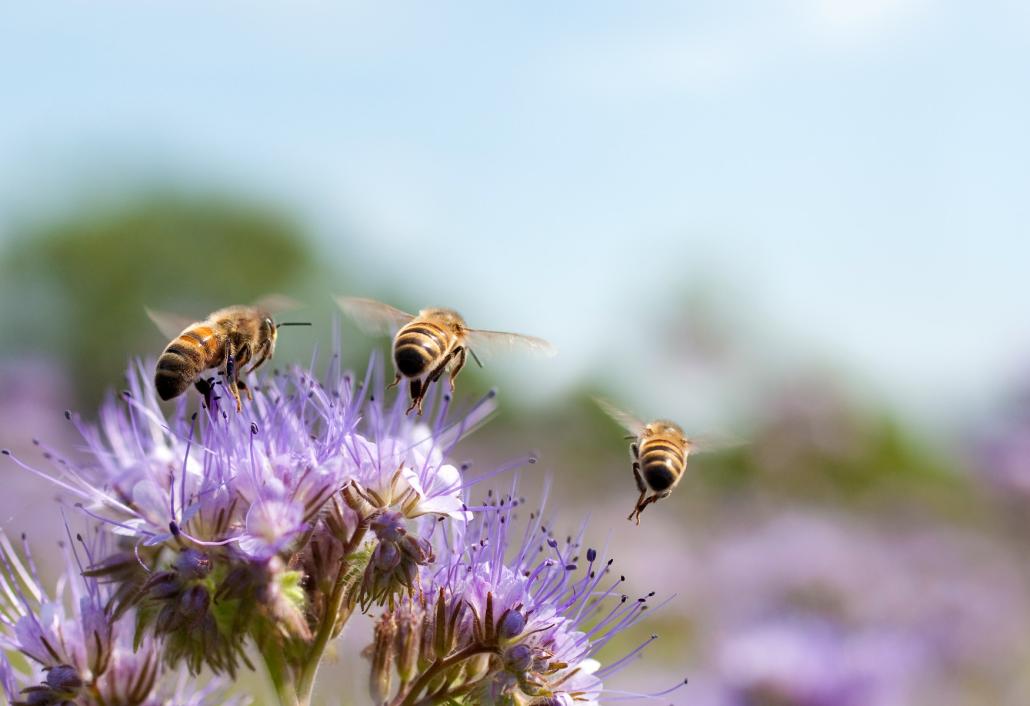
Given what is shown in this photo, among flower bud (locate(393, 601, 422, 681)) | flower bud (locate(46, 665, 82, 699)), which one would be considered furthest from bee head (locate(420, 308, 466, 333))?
flower bud (locate(46, 665, 82, 699))

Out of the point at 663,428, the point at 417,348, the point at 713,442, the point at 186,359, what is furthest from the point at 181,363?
the point at 713,442

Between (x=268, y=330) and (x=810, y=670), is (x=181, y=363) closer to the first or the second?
(x=268, y=330)

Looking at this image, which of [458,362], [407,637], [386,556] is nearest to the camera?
[386,556]

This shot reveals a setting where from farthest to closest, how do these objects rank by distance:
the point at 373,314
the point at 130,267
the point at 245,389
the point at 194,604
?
1. the point at 130,267
2. the point at 373,314
3. the point at 245,389
4. the point at 194,604

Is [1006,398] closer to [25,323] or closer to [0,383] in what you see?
[0,383]

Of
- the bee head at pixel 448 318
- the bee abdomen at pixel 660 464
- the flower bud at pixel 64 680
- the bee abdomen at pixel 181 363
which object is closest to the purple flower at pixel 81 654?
the flower bud at pixel 64 680

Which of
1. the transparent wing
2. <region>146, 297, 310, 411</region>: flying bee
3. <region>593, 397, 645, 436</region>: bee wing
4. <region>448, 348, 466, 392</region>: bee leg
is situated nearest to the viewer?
<region>146, 297, 310, 411</region>: flying bee

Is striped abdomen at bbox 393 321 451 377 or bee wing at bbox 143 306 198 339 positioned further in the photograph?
bee wing at bbox 143 306 198 339

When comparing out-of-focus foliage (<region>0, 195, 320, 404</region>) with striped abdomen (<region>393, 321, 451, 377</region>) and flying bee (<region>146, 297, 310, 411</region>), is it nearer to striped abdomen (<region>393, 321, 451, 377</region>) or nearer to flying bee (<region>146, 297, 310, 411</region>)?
flying bee (<region>146, 297, 310, 411</region>)

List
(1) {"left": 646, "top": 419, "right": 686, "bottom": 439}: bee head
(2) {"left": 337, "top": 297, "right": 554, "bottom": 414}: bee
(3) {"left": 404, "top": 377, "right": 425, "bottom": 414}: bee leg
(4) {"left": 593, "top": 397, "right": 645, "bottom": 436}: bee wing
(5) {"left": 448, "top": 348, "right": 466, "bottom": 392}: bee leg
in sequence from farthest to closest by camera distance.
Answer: (4) {"left": 593, "top": 397, "right": 645, "bottom": 436}: bee wing → (1) {"left": 646, "top": 419, "right": 686, "bottom": 439}: bee head → (5) {"left": 448, "top": 348, "right": 466, "bottom": 392}: bee leg → (2) {"left": 337, "top": 297, "right": 554, "bottom": 414}: bee → (3) {"left": 404, "top": 377, "right": 425, "bottom": 414}: bee leg
